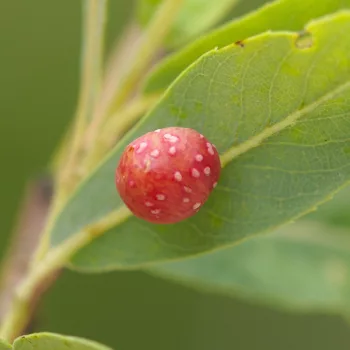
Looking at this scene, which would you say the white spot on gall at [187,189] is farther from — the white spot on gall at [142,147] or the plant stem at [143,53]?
the plant stem at [143,53]

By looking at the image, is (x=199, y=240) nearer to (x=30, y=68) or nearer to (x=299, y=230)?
(x=299, y=230)

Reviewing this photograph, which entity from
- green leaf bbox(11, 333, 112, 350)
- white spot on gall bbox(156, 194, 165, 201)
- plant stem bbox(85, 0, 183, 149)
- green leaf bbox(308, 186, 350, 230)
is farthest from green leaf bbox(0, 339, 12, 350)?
green leaf bbox(308, 186, 350, 230)

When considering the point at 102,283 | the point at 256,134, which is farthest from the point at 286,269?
the point at 102,283

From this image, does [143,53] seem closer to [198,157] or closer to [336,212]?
[198,157]

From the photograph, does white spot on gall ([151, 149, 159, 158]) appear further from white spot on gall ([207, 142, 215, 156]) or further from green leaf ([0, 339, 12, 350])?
green leaf ([0, 339, 12, 350])

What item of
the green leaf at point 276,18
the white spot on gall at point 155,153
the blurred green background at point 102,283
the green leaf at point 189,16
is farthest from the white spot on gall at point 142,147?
the blurred green background at point 102,283

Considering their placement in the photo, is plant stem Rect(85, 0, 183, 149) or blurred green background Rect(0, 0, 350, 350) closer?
plant stem Rect(85, 0, 183, 149)
